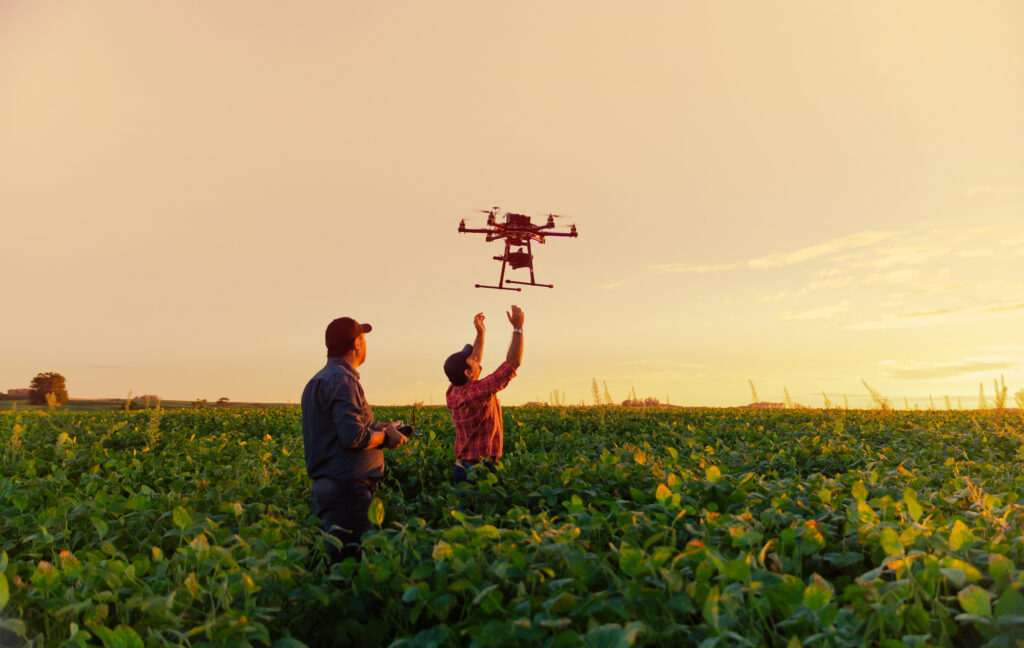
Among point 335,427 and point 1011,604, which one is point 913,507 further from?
point 335,427

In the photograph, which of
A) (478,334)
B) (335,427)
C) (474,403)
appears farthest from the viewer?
(478,334)

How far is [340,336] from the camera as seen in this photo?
581 cm

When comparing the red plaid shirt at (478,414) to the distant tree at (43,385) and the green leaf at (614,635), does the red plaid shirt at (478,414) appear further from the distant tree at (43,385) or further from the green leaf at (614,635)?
the distant tree at (43,385)

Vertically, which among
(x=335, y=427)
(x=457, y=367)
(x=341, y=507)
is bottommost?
(x=341, y=507)

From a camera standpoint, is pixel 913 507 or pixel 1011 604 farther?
pixel 913 507

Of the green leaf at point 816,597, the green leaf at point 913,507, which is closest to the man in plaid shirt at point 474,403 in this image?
the green leaf at point 913,507

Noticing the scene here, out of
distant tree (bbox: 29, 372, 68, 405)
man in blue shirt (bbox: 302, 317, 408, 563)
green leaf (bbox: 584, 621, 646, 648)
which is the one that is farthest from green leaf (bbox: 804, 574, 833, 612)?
distant tree (bbox: 29, 372, 68, 405)

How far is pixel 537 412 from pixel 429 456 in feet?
27.6

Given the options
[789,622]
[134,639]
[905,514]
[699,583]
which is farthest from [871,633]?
[134,639]

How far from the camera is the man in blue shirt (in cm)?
545

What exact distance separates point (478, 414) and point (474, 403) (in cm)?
15

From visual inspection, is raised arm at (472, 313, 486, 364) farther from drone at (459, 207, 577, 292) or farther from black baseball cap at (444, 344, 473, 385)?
drone at (459, 207, 577, 292)

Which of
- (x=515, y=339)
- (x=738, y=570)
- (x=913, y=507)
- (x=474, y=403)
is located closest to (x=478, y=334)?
(x=515, y=339)

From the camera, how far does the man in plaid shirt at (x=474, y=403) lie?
7238 millimetres
